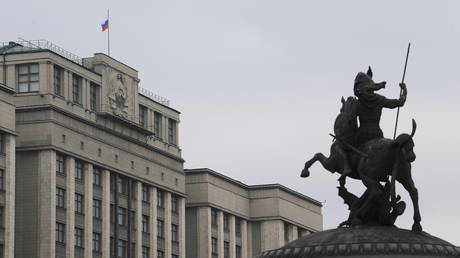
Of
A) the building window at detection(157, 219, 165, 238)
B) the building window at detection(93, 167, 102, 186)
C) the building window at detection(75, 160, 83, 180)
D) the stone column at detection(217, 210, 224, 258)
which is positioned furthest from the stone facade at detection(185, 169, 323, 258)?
the building window at detection(75, 160, 83, 180)

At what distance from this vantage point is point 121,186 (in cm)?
12619

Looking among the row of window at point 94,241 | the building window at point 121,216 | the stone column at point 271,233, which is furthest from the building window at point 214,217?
the building window at point 121,216

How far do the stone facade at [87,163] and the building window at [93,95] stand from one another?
0.08m

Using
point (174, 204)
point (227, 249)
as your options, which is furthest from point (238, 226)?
point (174, 204)

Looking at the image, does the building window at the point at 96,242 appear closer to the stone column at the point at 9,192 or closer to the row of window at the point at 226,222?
the stone column at the point at 9,192

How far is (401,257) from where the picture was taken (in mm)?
17500

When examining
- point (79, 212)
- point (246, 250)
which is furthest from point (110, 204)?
point (246, 250)

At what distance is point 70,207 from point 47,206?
12.0 ft

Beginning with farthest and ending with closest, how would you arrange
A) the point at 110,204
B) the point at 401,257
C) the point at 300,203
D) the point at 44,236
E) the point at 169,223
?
the point at 300,203 → the point at 169,223 → the point at 110,204 → the point at 44,236 → the point at 401,257

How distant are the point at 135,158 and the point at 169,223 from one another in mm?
9275

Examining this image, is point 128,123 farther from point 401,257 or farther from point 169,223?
point 401,257

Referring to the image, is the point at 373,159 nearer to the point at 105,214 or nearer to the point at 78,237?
the point at 78,237

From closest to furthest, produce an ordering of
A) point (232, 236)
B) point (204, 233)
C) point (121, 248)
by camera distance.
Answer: point (121, 248), point (204, 233), point (232, 236)

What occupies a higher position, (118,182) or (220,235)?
(118,182)
